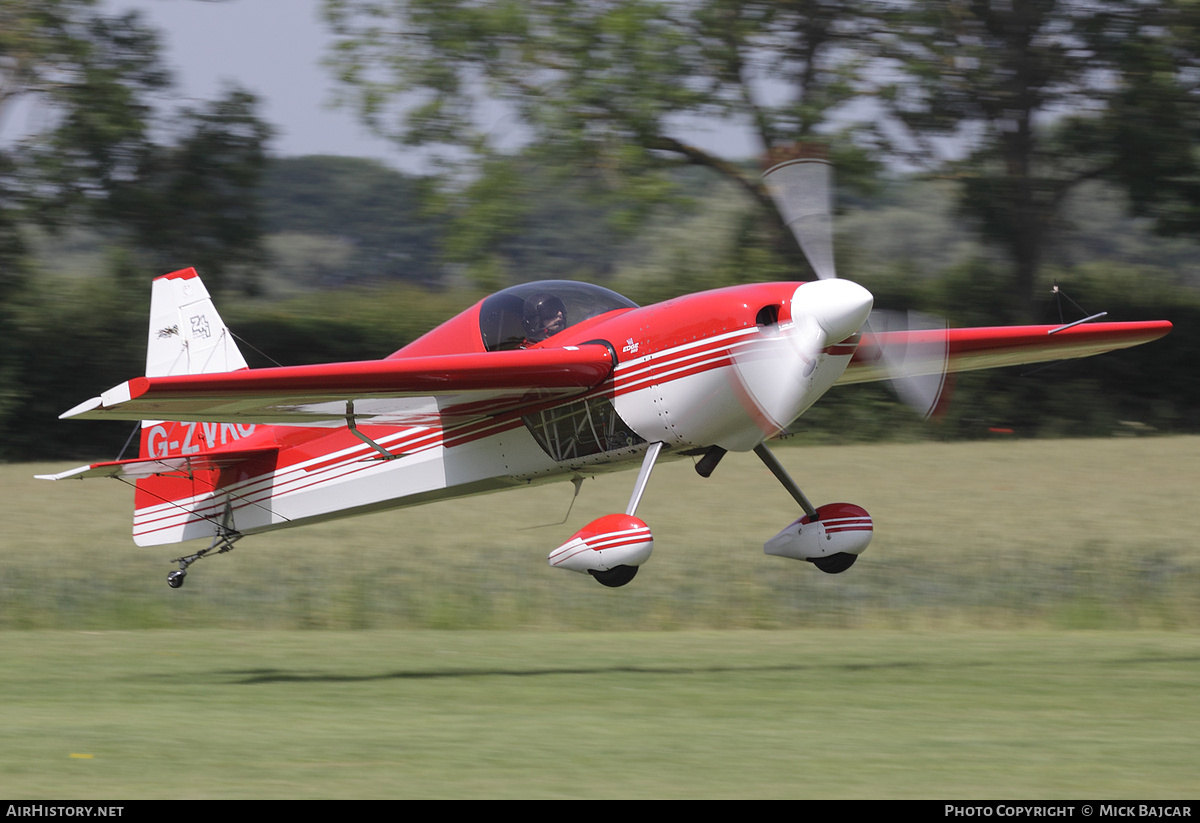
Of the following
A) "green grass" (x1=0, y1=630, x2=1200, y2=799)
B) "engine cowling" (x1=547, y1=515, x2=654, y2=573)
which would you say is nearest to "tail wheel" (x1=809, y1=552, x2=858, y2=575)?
"green grass" (x1=0, y1=630, x2=1200, y2=799)

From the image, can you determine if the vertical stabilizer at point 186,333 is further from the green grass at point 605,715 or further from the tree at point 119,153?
the tree at point 119,153

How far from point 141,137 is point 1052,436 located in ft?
69.3

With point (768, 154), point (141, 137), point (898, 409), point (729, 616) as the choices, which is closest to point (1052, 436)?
point (898, 409)

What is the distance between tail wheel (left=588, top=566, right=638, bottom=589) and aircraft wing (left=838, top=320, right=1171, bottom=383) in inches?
99.7

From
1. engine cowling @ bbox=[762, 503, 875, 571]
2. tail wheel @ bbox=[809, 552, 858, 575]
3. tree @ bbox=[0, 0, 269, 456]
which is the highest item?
engine cowling @ bbox=[762, 503, 875, 571]

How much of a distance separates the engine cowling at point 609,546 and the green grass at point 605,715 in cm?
107

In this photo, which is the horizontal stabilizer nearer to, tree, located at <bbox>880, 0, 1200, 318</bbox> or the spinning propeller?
the spinning propeller

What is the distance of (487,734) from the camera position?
9008 mm

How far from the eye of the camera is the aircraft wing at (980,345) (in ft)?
36.5

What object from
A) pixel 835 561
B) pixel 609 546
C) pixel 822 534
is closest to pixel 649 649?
pixel 835 561

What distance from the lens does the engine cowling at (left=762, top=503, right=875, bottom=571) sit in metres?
11.1

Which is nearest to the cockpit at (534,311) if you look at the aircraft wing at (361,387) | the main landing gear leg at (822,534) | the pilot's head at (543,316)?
the pilot's head at (543,316)

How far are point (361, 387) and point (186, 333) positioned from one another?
3815 millimetres

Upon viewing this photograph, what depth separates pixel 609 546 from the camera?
9805 mm
